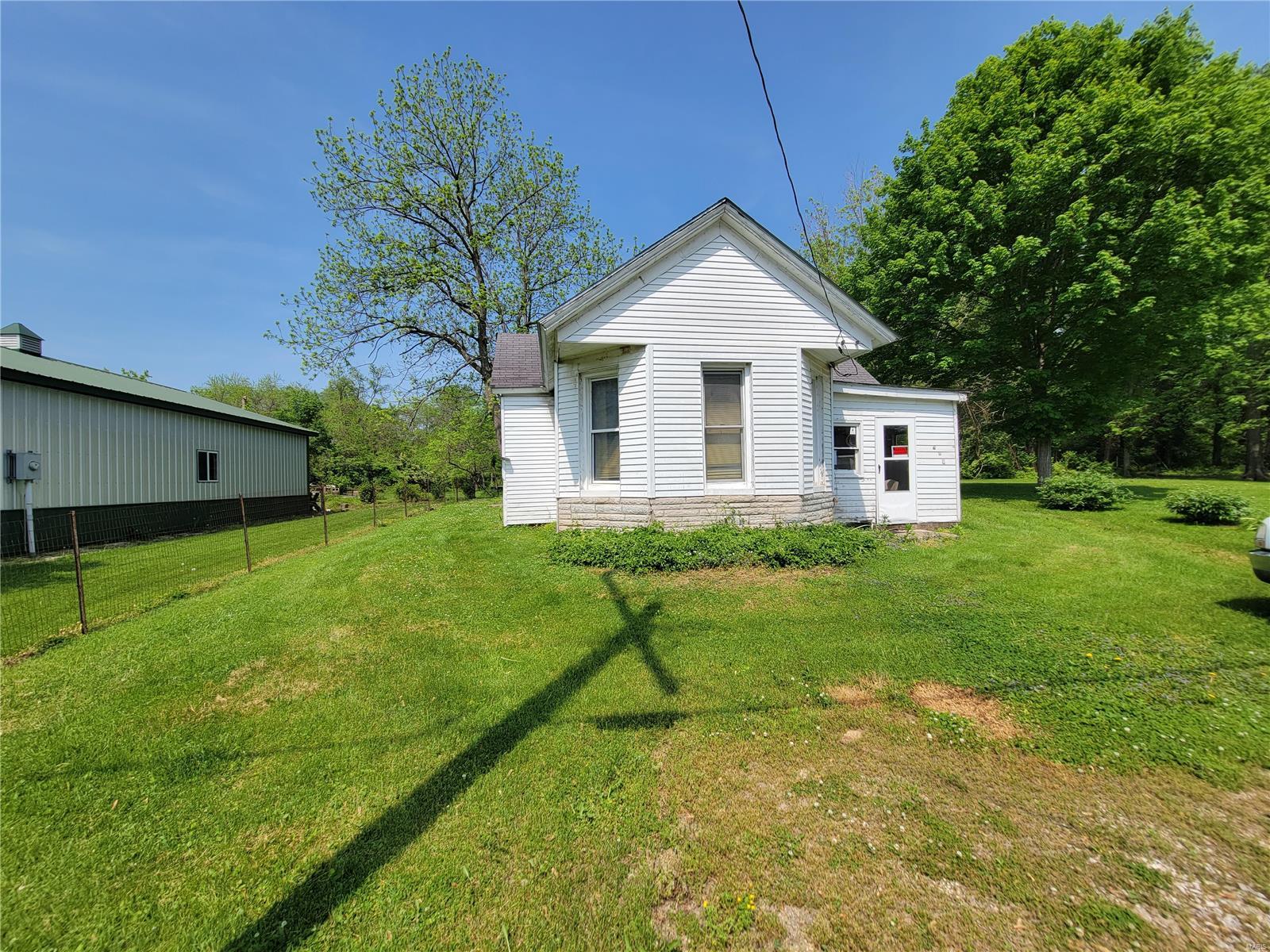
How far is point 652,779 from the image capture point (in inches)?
108

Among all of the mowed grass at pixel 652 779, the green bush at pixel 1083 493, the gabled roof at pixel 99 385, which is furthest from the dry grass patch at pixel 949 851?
the gabled roof at pixel 99 385

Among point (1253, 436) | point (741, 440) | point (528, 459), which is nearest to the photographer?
point (741, 440)

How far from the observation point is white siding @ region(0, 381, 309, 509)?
12.4 metres

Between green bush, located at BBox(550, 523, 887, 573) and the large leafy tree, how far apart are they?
41.0 ft

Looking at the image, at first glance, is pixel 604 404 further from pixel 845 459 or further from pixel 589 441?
pixel 845 459

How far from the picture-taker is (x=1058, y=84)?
14758 mm

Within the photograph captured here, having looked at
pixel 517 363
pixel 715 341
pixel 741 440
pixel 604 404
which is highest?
pixel 517 363

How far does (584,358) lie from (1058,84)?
18.0 metres

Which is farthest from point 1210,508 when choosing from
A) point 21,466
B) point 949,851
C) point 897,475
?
point 21,466

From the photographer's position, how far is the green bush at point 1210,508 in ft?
32.1

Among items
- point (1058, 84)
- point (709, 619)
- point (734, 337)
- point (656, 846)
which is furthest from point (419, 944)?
point (1058, 84)

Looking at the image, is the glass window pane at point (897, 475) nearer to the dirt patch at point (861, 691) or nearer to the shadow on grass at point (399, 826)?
the dirt patch at point (861, 691)

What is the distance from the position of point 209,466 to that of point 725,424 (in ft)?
66.9

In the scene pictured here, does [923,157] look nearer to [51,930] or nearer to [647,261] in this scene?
[647,261]
